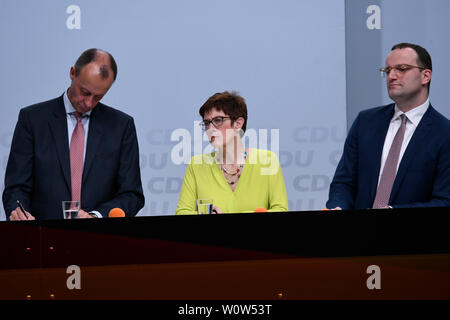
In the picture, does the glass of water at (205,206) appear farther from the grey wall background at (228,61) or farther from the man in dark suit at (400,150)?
the grey wall background at (228,61)

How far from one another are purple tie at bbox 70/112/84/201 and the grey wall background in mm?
452

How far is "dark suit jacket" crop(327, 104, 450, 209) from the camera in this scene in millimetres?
2941

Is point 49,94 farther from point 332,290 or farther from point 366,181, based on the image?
point 332,290

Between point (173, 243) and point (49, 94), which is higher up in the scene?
point (49, 94)

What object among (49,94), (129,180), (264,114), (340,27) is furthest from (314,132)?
(49,94)

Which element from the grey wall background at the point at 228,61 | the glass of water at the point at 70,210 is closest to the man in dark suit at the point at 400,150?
the grey wall background at the point at 228,61

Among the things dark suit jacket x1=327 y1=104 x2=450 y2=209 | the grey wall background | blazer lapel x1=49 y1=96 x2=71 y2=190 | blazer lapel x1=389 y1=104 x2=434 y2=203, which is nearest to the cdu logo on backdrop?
the grey wall background

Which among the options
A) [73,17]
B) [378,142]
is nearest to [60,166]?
[73,17]

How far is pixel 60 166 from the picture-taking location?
3.25m

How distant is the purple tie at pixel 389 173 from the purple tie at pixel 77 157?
1.46 m
